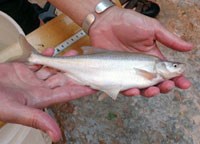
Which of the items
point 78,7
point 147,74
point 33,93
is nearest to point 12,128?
point 33,93

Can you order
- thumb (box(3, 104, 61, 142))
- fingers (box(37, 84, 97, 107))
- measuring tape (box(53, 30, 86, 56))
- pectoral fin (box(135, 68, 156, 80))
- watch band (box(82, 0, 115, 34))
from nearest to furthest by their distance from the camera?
thumb (box(3, 104, 61, 142)) → fingers (box(37, 84, 97, 107)) → pectoral fin (box(135, 68, 156, 80)) → watch band (box(82, 0, 115, 34)) → measuring tape (box(53, 30, 86, 56))

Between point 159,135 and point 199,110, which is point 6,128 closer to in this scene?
point 159,135

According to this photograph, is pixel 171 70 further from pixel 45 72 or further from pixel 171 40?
pixel 45 72

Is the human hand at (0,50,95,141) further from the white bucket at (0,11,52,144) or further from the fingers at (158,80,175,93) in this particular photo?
the fingers at (158,80,175,93)

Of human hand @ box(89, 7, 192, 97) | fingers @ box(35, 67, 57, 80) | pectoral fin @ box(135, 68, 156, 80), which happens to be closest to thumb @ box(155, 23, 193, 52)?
human hand @ box(89, 7, 192, 97)

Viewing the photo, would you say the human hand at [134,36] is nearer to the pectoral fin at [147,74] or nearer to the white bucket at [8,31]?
the pectoral fin at [147,74]
